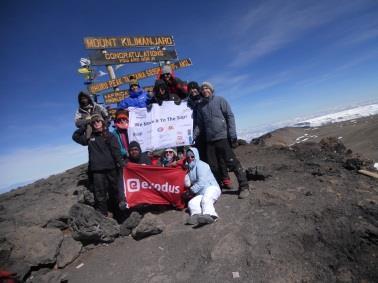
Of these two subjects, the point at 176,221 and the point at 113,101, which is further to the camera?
the point at 113,101

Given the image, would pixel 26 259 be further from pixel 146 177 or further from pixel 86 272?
pixel 146 177

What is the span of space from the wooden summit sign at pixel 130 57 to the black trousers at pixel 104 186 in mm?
6863

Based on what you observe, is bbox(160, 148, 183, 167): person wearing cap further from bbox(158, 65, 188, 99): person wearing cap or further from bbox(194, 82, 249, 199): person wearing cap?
bbox(158, 65, 188, 99): person wearing cap

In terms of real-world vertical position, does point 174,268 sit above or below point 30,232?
below

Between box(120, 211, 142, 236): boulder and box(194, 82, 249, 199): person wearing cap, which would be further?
box(194, 82, 249, 199): person wearing cap

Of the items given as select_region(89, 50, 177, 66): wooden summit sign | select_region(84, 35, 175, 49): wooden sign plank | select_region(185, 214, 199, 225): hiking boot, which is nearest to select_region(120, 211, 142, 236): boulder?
select_region(185, 214, 199, 225): hiking boot

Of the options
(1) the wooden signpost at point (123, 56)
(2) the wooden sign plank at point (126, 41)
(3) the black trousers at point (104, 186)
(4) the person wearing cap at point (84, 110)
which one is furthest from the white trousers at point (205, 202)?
(2) the wooden sign plank at point (126, 41)

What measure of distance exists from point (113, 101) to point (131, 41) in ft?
11.1

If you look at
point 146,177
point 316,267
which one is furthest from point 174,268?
point 146,177

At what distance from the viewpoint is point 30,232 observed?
574 centimetres

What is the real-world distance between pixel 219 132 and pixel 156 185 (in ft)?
7.20

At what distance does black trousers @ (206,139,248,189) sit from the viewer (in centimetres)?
686

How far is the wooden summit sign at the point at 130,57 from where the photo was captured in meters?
11.7

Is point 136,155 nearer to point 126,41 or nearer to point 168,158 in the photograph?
point 168,158
